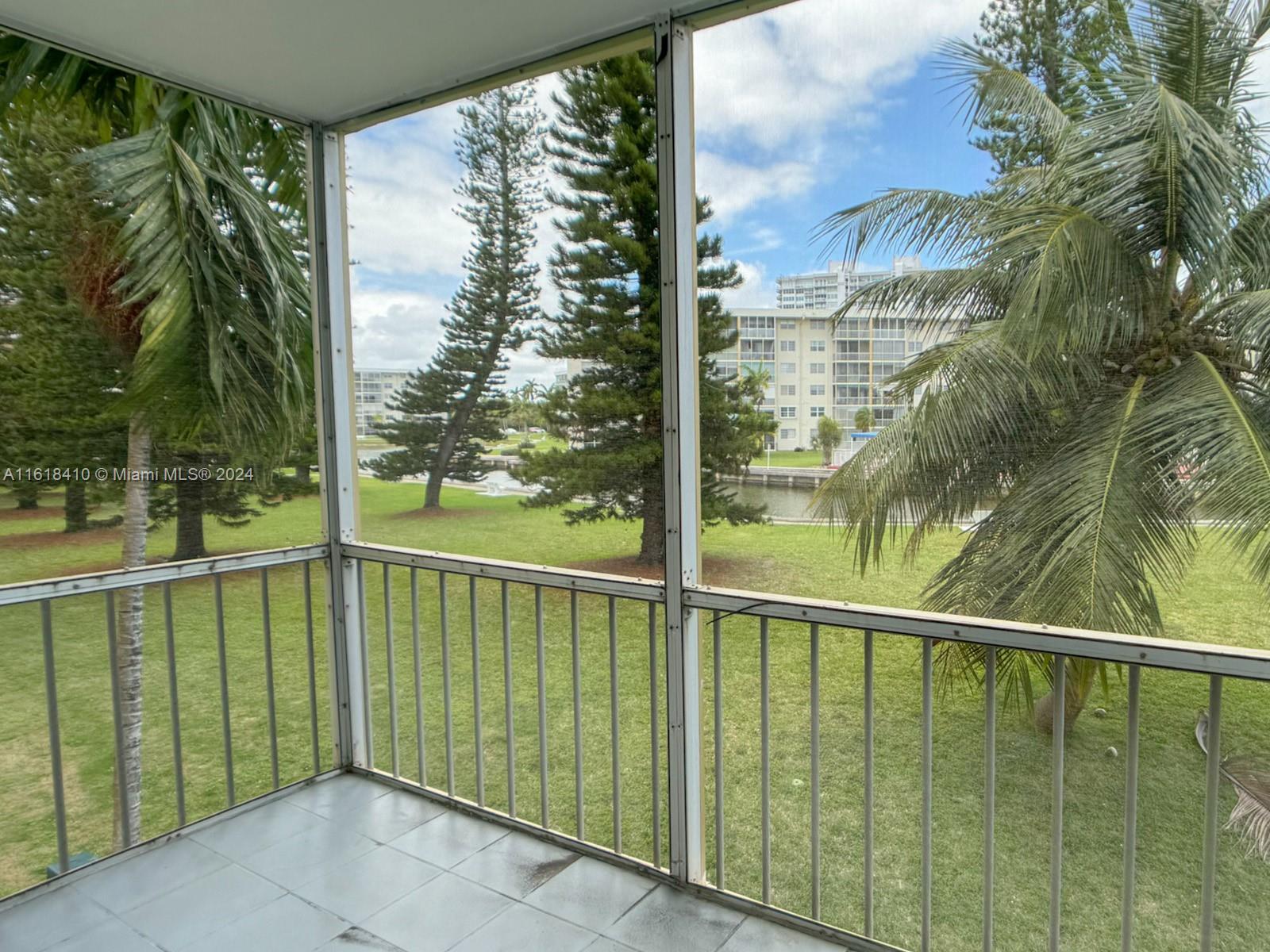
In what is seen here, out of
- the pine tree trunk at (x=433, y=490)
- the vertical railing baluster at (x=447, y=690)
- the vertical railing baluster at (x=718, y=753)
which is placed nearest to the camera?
the vertical railing baluster at (x=718, y=753)

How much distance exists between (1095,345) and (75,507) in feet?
10.5

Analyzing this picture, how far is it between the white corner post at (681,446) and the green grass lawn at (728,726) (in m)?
0.10

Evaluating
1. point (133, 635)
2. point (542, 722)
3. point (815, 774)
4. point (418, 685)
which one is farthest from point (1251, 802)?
point (133, 635)

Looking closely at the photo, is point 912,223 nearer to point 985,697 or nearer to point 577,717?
point 985,697

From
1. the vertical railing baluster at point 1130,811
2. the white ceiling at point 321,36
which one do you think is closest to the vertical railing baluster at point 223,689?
the white ceiling at point 321,36

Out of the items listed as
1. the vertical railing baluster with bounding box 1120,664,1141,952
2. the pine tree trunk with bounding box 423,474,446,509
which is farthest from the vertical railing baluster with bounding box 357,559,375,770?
the vertical railing baluster with bounding box 1120,664,1141,952

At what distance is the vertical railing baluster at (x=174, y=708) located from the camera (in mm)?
2459

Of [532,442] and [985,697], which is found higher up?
[532,442]

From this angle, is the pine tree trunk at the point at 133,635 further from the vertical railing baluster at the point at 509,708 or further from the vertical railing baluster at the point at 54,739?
Result: the vertical railing baluster at the point at 509,708

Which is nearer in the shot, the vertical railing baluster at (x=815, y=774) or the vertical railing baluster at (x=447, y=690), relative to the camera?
the vertical railing baluster at (x=815, y=774)

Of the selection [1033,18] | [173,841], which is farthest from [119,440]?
[1033,18]

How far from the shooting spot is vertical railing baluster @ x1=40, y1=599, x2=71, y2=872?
7.13 feet

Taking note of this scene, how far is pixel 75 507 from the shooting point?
2547 mm

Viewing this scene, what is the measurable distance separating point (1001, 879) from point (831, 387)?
4.21ft
